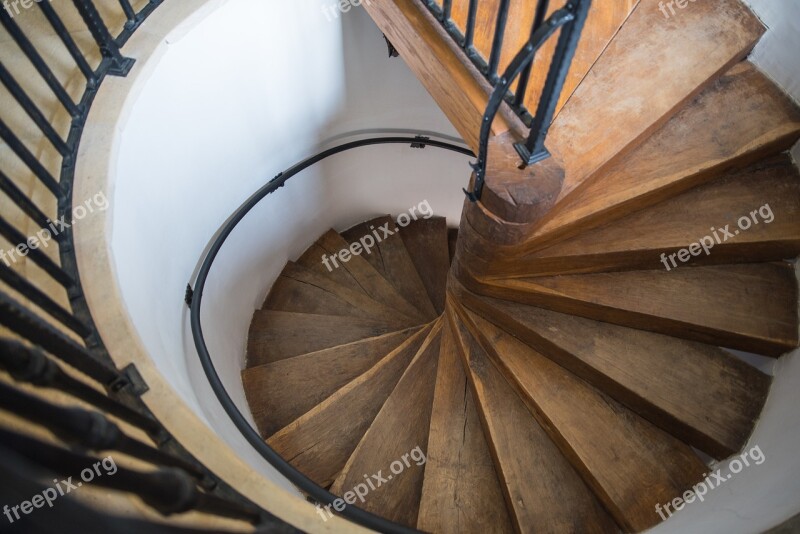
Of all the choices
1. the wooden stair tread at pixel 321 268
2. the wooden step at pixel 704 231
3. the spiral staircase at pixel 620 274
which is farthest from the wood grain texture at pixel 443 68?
the wooden stair tread at pixel 321 268

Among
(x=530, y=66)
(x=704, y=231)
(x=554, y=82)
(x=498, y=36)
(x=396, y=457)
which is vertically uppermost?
(x=498, y=36)

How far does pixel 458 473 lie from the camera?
2.48 metres

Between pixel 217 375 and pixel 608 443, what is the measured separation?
69.0 inches

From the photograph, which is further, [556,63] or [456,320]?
[456,320]

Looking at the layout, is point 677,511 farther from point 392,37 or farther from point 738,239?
point 392,37

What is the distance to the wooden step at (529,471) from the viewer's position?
215cm

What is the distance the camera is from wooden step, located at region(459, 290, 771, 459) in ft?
6.58

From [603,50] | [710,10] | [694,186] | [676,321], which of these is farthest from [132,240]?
[710,10]

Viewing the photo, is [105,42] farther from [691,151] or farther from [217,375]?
[691,151]

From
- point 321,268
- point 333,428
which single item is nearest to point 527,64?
point 333,428

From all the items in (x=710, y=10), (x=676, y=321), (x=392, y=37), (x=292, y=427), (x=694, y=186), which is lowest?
(x=676, y=321)

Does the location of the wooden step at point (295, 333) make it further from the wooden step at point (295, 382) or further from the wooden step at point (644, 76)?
the wooden step at point (644, 76)

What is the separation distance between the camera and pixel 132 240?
6.28 ft

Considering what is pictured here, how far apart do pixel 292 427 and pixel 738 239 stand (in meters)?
2.45
